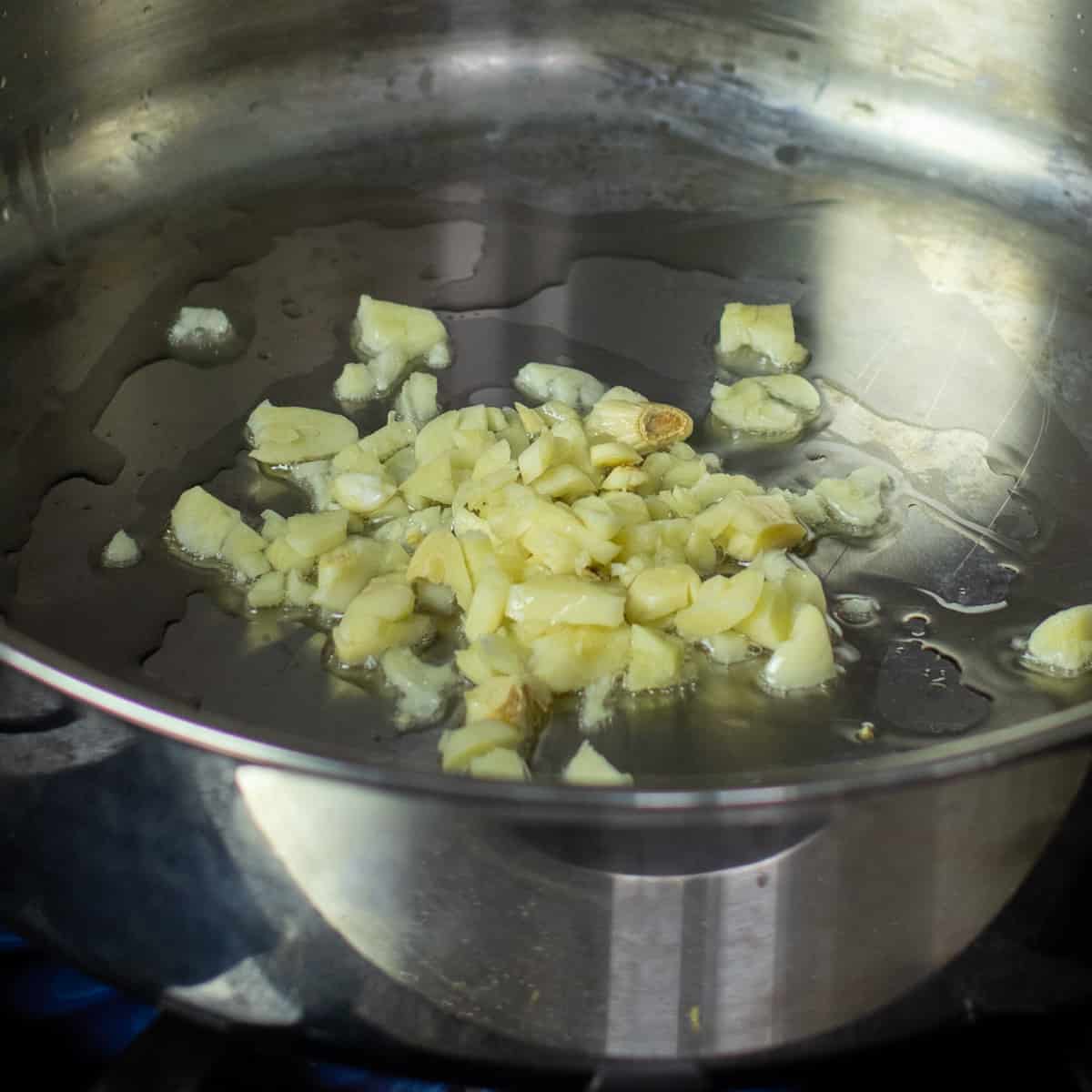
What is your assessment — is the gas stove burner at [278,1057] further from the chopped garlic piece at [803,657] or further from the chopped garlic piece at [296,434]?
the chopped garlic piece at [296,434]

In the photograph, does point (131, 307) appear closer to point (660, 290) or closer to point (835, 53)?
point (660, 290)

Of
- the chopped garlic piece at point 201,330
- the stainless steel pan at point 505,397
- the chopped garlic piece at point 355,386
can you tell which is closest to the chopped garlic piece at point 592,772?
the stainless steel pan at point 505,397

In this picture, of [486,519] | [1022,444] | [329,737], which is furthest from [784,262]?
[329,737]

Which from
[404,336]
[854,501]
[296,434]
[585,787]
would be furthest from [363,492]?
[585,787]

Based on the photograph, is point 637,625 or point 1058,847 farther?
point 637,625

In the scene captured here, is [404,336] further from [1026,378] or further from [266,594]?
[1026,378]

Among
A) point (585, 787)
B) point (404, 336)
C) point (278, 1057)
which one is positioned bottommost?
point (278, 1057)
